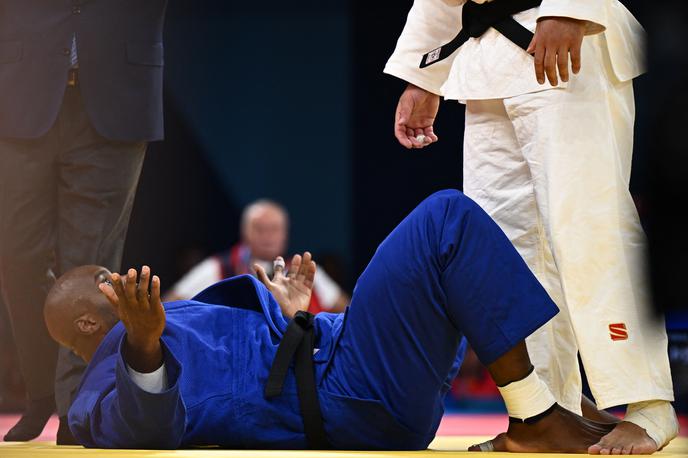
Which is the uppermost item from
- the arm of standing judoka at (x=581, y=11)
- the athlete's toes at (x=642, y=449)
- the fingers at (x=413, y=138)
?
the arm of standing judoka at (x=581, y=11)

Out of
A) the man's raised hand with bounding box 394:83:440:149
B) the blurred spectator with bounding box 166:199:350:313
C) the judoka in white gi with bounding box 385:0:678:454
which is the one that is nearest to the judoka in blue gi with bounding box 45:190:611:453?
the judoka in white gi with bounding box 385:0:678:454

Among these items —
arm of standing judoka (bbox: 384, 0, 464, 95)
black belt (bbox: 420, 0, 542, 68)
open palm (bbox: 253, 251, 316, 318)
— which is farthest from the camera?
arm of standing judoka (bbox: 384, 0, 464, 95)

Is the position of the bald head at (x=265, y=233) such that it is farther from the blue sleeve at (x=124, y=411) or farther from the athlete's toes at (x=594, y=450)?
the athlete's toes at (x=594, y=450)

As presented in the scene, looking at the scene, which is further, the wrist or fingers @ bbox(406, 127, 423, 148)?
fingers @ bbox(406, 127, 423, 148)

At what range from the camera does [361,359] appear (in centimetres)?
182

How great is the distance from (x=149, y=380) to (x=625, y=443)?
873 millimetres

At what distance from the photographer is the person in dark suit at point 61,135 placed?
249cm

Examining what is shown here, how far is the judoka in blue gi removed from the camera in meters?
1.68

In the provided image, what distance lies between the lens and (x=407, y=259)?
1773mm

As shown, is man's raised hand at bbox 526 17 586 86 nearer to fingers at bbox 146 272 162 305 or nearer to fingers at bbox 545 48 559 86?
fingers at bbox 545 48 559 86

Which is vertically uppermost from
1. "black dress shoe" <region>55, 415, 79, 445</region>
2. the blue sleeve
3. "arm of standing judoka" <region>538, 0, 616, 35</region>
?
"arm of standing judoka" <region>538, 0, 616, 35</region>

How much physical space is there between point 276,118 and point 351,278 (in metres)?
1.50

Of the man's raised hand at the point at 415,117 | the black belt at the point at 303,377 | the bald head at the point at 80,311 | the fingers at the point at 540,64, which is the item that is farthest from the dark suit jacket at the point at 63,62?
the fingers at the point at 540,64

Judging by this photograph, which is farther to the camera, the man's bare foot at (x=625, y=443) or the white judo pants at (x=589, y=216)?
the white judo pants at (x=589, y=216)
